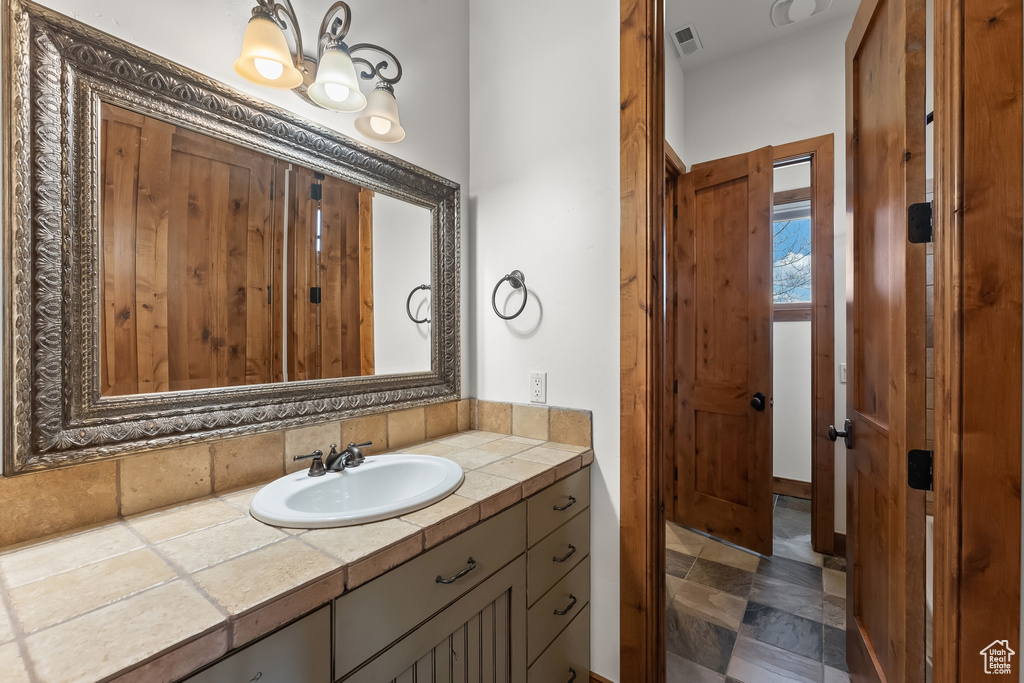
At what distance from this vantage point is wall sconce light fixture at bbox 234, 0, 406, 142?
106 centimetres

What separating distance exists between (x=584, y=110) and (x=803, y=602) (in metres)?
2.28

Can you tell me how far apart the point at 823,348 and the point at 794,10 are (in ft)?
6.02

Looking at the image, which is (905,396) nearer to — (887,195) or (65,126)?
(887,195)

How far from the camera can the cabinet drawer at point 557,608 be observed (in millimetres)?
1189

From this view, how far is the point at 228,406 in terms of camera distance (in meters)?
1.08

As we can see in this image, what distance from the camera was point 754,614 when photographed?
Result: 6.03ft

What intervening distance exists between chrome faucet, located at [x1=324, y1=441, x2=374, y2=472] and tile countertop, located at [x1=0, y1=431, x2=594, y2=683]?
0.65 ft

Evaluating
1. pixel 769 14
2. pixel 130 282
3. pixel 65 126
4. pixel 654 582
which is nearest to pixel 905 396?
pixel 654 582

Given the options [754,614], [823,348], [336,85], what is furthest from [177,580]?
[823,348]

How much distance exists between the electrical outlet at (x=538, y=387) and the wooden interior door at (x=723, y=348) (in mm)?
1417

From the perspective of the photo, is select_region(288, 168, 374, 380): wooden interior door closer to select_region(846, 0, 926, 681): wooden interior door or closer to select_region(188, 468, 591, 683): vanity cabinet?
select_region(188, 468, 591, 683): vanity cabinet

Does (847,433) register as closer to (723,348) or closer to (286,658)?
(723,348)

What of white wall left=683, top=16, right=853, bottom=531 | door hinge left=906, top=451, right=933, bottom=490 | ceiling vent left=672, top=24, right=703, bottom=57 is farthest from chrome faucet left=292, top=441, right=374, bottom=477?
ceiling vent left=672, top=24, right=703, bottom=57

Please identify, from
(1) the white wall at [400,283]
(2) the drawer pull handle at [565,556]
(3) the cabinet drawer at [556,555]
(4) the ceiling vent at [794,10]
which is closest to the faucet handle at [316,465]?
(1) the white wall at [400,283]
